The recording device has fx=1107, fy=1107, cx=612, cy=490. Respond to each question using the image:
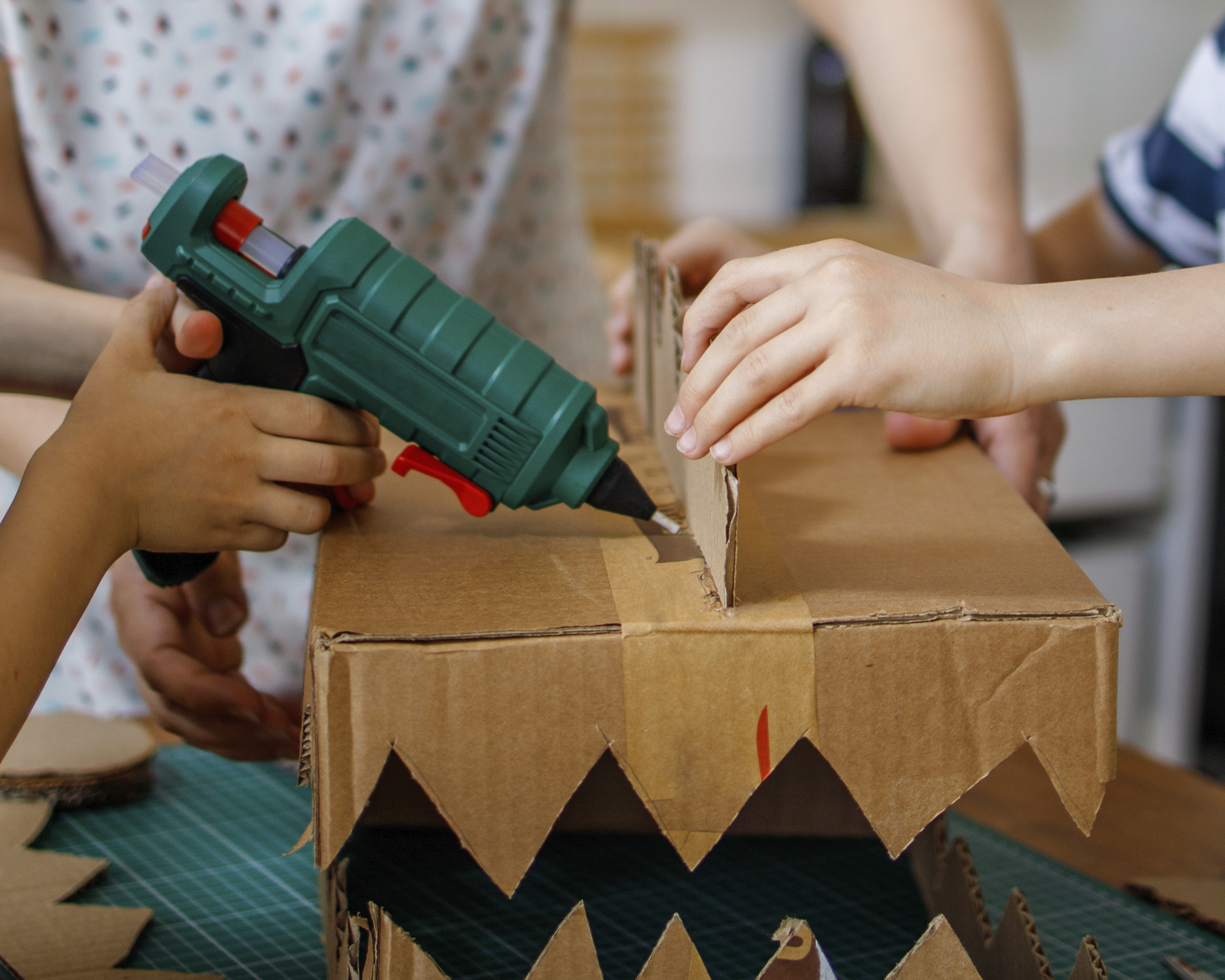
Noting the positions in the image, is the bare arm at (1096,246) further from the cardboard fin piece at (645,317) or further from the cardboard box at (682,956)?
the cardboard box at (682,956)

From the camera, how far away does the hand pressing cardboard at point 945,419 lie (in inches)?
27.4

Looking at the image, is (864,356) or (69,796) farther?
(69,796)

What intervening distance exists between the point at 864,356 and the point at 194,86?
2.19 feet

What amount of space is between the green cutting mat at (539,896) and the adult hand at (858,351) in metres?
0.30

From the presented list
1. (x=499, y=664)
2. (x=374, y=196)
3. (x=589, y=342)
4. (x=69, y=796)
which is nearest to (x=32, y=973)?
(x=69, y=796)

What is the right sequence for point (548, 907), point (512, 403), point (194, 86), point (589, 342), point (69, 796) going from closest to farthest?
point (512, 403), point (548, 907), point (69, 796), point (194, 86), point (589, 342)

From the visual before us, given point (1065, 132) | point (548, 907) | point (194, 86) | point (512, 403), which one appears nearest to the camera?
point (512, 403)

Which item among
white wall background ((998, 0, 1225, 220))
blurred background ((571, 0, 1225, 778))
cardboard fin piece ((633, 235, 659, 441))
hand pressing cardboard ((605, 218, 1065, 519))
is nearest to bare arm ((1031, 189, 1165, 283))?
hand pressing cardboard ((605, 218, 1065, 519))

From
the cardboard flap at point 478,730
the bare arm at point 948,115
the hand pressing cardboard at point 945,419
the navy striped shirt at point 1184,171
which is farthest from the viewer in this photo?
the navy striped shirt at point 1184,171

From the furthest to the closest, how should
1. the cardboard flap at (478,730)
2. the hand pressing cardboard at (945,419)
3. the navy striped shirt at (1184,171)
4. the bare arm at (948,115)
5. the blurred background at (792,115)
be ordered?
the blurred background at (792,115), the navy striped shirt at (1184,171), the bare arm at (948,115), the hand pressing cardboard at (945,419), the cardboard flap at (478,730)

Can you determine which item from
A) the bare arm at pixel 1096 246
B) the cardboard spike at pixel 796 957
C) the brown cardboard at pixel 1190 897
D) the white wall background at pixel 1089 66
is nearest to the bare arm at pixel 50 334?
the cardboard spike at pixel 796 957

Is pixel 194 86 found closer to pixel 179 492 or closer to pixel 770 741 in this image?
pixel 179 492

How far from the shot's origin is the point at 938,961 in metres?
0.46

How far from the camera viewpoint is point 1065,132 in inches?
92.3
